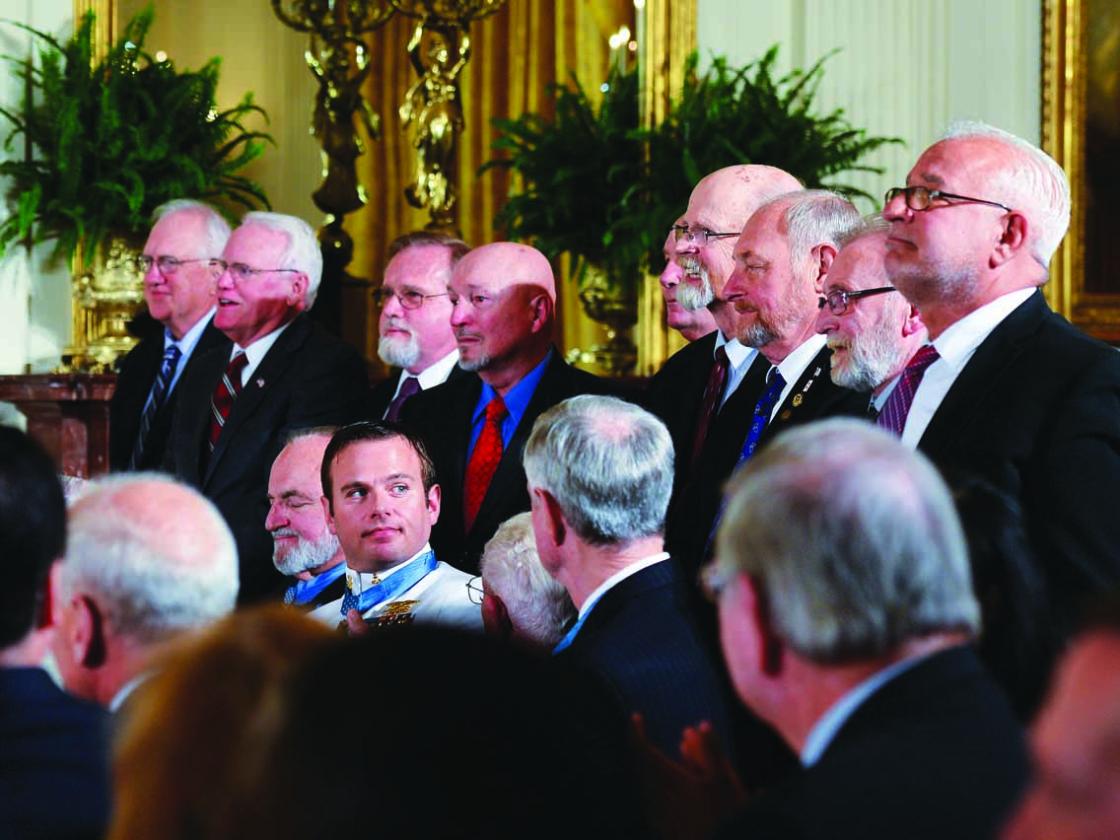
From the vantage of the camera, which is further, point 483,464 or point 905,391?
point 483,464

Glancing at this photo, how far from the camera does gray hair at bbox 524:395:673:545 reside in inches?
114

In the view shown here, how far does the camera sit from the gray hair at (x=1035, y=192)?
329 cm

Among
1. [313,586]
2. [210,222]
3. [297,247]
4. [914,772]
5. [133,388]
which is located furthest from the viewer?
[210,222]

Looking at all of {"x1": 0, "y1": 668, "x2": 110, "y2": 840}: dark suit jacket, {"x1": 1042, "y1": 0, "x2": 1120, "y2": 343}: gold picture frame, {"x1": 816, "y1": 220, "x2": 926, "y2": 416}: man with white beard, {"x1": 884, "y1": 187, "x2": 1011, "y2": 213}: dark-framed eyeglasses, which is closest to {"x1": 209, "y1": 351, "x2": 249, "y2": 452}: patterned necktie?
{"x1": 816, "y1": 220, "x2": 926, "y2": 416}: man with white beard

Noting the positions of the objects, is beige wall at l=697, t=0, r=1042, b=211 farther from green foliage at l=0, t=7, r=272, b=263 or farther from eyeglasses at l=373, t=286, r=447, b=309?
eyeglasses at l=373, t=286, r=447, b=309

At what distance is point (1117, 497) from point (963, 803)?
1500 mm

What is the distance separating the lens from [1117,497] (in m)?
2.90

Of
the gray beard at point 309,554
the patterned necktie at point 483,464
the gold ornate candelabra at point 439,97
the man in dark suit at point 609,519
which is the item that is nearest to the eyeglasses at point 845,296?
the man in dark suit at point 609,519

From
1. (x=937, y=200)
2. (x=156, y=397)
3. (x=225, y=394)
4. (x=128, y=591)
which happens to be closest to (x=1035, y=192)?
(x=937, y=200)

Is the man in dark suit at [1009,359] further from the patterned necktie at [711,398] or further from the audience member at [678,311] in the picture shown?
the audience member at [678,311]

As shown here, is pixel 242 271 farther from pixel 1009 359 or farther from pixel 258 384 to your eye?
pixel 1009 359

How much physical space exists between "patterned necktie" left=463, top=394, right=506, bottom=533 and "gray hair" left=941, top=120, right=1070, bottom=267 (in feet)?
5.64

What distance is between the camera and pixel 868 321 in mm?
3584

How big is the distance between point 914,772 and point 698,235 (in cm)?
304
